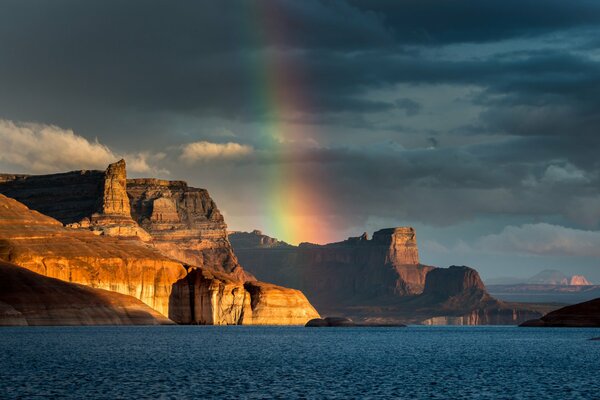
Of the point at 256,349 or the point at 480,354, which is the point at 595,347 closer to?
the point at 480,354

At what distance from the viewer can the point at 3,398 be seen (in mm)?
88438

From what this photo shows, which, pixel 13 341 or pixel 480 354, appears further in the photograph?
pixel 13 341

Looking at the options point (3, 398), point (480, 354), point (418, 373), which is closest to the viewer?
point (3, 398)

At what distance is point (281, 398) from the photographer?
91688mm

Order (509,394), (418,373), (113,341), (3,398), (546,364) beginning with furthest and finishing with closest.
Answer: (113,341), (546,364), (418,373), (509,394), (3,398)

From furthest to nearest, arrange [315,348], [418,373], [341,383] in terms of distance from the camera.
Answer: [315,348], [418,373], [341,383]

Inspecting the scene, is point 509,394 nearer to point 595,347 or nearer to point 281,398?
point 281,398

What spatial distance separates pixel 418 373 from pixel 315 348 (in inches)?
2490

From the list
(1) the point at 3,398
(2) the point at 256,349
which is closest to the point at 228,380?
(1) the point at 3,398

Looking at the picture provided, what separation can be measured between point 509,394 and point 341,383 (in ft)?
57.0

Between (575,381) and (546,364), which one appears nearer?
(575,381)

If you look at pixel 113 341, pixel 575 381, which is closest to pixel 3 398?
pixel 575 381

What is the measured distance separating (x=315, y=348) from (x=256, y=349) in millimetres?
11543

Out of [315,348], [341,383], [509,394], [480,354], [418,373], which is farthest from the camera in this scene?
[315,348]
